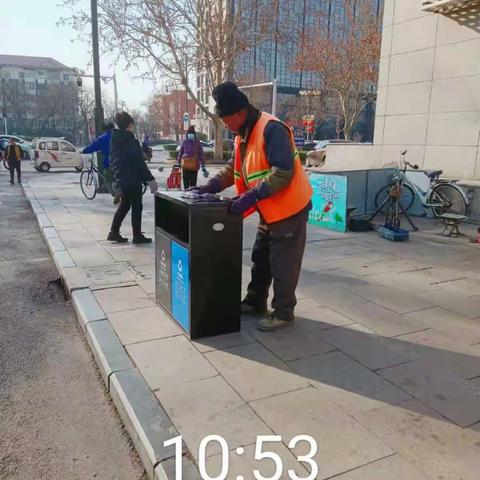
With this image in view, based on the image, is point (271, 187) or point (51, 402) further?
point (271, 187)

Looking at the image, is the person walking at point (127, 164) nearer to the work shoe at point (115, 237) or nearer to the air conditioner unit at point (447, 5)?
the work shoe at point (115, 237)

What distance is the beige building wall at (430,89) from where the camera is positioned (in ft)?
31.0

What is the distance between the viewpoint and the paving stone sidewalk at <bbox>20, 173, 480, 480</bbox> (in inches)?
95.7

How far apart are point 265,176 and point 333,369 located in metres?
1.47

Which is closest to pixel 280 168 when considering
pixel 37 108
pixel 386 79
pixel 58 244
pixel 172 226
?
pixel 172 226

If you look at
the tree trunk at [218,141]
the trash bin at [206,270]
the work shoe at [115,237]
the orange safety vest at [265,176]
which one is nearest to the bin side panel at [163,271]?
the trash bin at [206,270]

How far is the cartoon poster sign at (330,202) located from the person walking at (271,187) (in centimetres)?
442

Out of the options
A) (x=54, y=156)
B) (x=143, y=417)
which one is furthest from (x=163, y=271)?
(x=54, y=156)

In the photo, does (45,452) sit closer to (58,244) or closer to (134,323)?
(134,323)

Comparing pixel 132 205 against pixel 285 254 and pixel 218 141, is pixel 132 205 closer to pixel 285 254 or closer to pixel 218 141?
pixel 285 254

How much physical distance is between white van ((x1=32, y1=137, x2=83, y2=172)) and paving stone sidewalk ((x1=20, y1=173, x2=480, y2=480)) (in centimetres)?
1918

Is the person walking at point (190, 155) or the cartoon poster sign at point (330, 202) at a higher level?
the person walking at point (190, 155)

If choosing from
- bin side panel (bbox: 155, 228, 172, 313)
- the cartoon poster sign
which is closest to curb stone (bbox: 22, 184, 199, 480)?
bin side panel (bbox: 155, 228, 172, 313)

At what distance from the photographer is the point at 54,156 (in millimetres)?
23469
